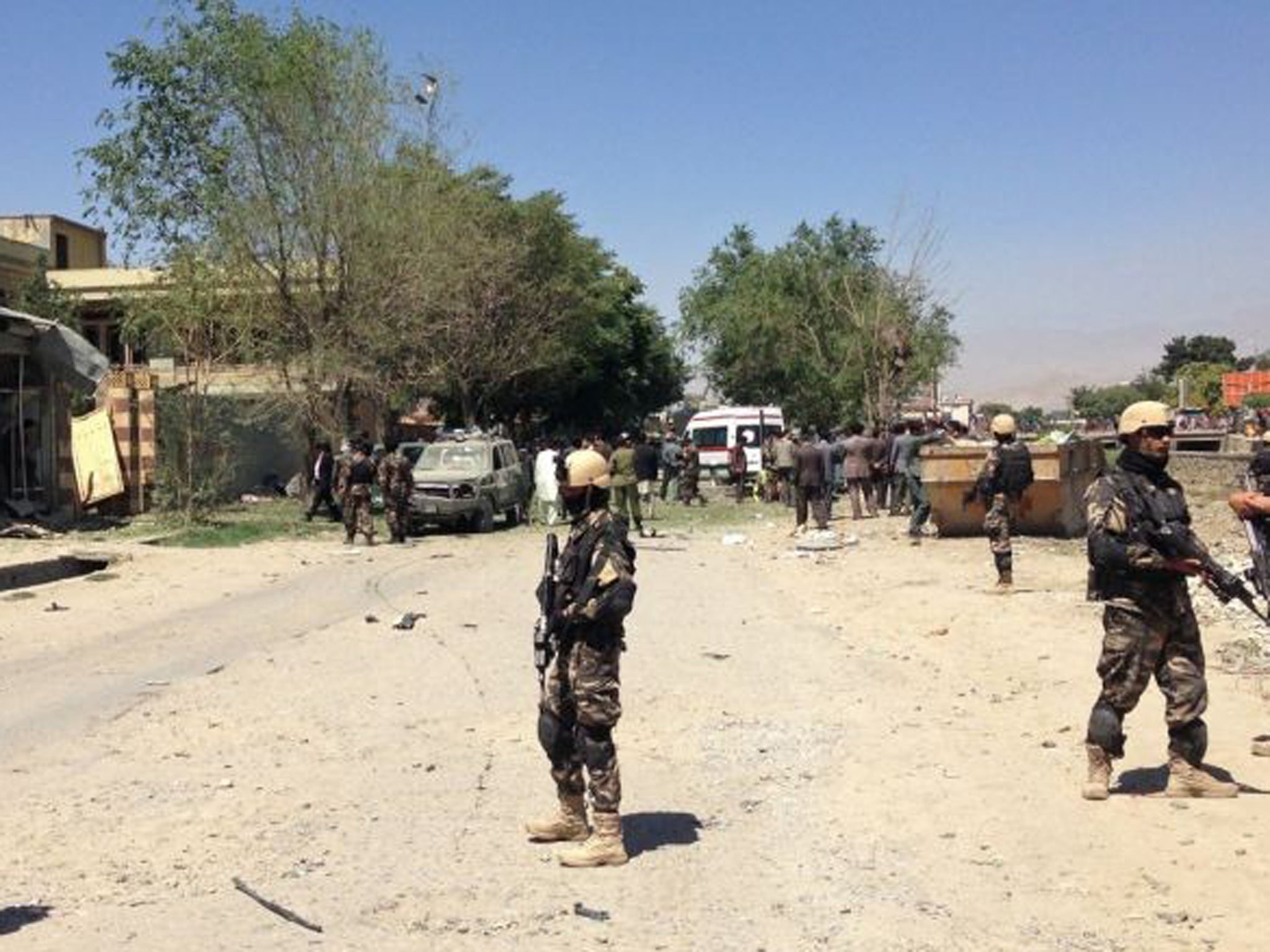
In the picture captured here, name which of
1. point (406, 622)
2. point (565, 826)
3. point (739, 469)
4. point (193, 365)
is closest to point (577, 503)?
point (565, 826)

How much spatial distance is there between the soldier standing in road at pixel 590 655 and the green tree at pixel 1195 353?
5387 inches

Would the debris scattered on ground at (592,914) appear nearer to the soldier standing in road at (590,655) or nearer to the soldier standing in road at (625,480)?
the soldier standing in road at (590,655)

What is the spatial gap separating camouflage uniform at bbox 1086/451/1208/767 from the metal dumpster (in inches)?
493

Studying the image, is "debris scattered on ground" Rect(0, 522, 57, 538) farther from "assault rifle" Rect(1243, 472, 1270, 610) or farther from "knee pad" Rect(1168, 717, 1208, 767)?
"knee pad" Rect(1168, 717, 1208, 767)

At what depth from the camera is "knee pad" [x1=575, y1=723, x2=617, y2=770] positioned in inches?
215

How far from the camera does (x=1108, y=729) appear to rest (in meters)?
6.16

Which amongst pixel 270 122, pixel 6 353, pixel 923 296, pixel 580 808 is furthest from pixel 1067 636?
pixel 923 296

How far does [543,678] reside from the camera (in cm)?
565

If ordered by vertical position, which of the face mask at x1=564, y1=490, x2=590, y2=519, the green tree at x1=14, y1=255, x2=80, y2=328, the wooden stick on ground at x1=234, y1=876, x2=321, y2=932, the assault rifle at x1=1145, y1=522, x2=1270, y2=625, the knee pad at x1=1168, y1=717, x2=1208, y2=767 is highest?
the green tree at x1=14, y1=255, x2=80, y2=328

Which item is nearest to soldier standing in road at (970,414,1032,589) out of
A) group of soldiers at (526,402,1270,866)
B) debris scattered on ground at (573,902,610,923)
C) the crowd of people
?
the crowd of people

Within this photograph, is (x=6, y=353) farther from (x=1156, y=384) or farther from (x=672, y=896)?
(x=1156, y=384)

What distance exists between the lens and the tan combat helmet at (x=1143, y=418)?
620 centimetres

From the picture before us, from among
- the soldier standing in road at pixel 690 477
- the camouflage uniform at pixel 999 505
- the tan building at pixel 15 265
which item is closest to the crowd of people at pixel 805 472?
the soldier standing in road at pixel 690 477

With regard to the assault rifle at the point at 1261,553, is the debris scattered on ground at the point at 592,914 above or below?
below
